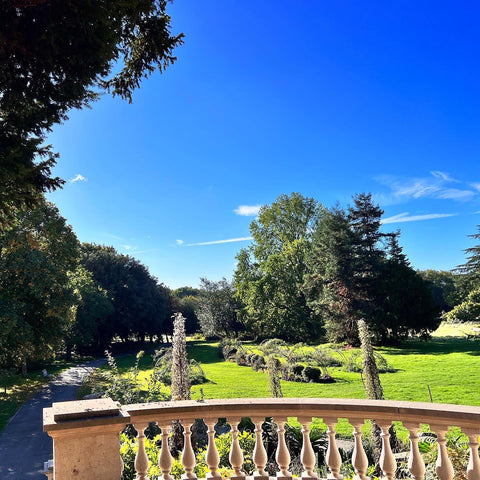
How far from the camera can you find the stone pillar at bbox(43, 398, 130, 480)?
2.54 m

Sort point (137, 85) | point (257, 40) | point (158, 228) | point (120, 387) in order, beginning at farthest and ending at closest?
point (158, 228), point (120, 387), point (257, 40), point (137, 85)

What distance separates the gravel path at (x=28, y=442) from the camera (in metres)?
8.27

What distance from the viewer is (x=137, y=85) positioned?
247 inches

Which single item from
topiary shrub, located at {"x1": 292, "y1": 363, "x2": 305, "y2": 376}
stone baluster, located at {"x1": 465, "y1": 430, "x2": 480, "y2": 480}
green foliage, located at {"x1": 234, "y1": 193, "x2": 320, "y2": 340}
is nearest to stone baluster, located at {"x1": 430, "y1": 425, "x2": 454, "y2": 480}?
stone baluster, located at {"x1": 465, "y1": 430, "x2": 480, "y2": 480}

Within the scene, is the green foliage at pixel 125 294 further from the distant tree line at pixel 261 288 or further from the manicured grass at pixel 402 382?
the manicured grass at pixel 402 382

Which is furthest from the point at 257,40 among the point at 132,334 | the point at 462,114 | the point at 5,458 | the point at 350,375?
the point at 132,334

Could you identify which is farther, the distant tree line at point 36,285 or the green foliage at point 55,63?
the distant tree line at point 36,285

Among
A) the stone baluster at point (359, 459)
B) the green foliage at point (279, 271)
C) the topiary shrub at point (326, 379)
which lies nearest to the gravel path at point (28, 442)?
the stone baluster at point (359, 459)

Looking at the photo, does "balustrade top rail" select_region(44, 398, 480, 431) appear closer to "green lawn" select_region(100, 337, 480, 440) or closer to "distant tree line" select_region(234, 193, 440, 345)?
"green lawn" select_region(100, 337, 480, 440)

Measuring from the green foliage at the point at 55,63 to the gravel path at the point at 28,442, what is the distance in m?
5.97

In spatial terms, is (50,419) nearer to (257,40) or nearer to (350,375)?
(257,40)

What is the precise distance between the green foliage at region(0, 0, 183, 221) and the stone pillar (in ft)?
12.1

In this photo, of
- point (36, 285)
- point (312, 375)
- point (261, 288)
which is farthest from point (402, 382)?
point (261, 288)

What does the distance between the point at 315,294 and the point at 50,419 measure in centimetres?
2961
